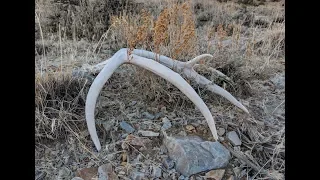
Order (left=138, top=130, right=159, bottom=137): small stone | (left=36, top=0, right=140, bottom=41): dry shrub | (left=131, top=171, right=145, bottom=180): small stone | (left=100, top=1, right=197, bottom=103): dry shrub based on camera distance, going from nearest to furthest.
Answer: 1. (left=131, top=171, right=145, bottom=180): small stone
2. (left=138, top=130, right=159, bottom=137): small stone
3. (left=100, top=1, right=197, bottom=103): dry shrub
4. (left=36, top=0, right=140, bottom=41): dry shrub

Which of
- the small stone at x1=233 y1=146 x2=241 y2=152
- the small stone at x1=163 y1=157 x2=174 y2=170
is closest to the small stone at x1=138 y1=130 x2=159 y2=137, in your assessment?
the small stone at x1=163 y1=157 x2=174 y2=170

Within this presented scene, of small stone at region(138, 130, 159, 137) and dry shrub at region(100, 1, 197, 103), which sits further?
dry shrub at region(100, 1, 197, 103)

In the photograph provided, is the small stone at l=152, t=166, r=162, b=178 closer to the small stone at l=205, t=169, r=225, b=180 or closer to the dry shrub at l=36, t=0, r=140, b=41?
the small stone at l=205, t=169, r=225, b=180

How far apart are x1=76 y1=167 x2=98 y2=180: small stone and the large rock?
0.37m

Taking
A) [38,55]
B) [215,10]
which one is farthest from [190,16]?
[38,55]

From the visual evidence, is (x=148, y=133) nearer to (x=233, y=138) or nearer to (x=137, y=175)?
(x=137, y=175)

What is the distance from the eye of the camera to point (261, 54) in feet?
9.43

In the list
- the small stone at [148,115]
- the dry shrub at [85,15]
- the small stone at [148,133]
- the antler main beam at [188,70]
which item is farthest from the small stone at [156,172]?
the dry shrub at [85,15]

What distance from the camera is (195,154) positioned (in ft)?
8.15

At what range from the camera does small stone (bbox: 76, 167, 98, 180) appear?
245 centimetres

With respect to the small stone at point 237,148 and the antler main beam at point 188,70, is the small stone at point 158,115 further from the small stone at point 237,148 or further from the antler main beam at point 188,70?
the small stone at point 237,148

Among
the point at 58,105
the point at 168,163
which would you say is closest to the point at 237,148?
the point at 168,163

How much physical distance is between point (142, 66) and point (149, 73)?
79 mm

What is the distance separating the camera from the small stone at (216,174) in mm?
2467
